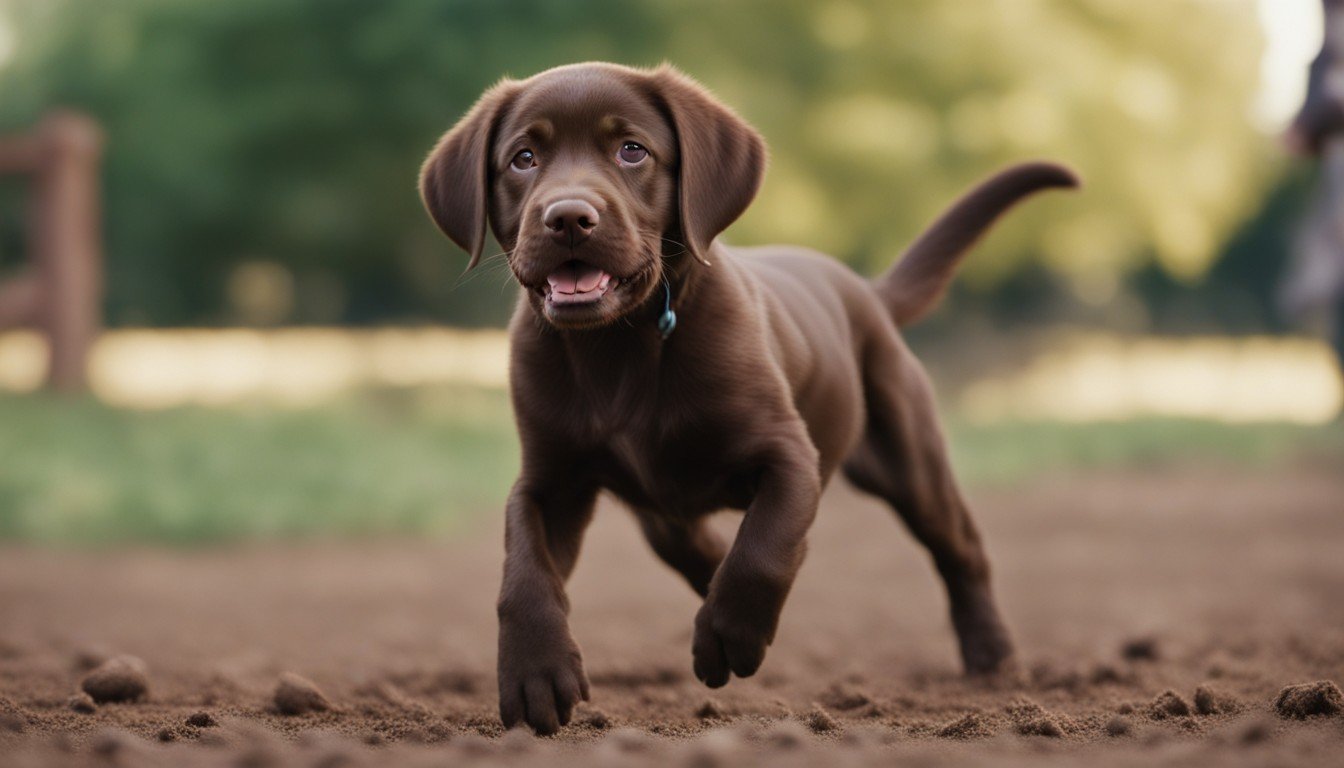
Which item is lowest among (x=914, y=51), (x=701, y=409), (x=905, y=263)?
(x=701, y=409)

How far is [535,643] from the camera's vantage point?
357 centimetres

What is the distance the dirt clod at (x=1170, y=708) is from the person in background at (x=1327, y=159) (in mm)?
3030

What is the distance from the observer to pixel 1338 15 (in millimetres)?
6152

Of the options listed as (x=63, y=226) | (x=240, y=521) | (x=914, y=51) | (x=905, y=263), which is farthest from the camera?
(x=914, y=51)

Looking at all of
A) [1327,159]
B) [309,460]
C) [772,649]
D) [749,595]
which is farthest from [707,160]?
[1327,159]

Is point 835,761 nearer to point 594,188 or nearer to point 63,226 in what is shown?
point 594,188

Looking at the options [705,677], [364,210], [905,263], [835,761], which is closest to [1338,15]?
[905,263]

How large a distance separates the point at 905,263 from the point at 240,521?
6074 mm

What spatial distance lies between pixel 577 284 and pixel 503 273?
11515 millimetres

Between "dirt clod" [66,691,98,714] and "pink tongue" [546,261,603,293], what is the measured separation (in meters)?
1.64

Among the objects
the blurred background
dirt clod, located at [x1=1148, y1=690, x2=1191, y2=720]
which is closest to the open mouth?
dirt clod, located at [x1=1148, y1=690, x2=1191, y2=720]

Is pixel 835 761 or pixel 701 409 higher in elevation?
pixel 701 409

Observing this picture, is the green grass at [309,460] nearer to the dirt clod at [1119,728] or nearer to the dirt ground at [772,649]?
the dirt ground at [772,649]

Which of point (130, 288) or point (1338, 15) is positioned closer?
point (1338, 15)
